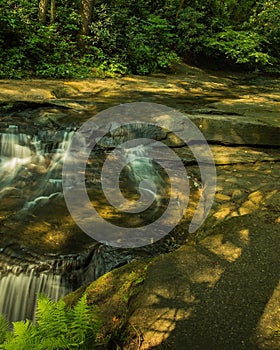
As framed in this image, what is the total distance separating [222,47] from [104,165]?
40.8 ft

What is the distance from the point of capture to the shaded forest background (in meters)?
12.4

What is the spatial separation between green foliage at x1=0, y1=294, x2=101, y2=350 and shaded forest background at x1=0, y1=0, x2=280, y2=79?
10025 millimetres

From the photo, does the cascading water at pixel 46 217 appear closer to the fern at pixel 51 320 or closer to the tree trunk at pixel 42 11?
the fern at pixel 51 320

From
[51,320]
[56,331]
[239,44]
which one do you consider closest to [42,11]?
[239,44]

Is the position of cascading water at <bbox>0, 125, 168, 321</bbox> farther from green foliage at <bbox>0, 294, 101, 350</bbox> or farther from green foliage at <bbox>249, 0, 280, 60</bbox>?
green foliage at <bbox>249, 0, 280, 60</bbox>

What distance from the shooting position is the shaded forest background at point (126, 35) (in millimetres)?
12445

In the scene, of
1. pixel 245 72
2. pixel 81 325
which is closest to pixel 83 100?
pixel 81 325

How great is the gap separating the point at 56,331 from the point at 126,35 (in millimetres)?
13855

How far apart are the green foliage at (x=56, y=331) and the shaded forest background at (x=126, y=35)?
10025mm

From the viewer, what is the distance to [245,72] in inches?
715

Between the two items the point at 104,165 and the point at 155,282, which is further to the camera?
the point at 104,165

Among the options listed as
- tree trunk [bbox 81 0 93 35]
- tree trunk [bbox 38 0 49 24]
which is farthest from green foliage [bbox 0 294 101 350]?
tree trunk [bbox 81 0 93 35]

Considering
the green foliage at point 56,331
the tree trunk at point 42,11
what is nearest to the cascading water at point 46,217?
the green foliage at point 56,331

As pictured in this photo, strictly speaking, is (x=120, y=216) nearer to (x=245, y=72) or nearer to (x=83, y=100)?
(x=83, y=100)
